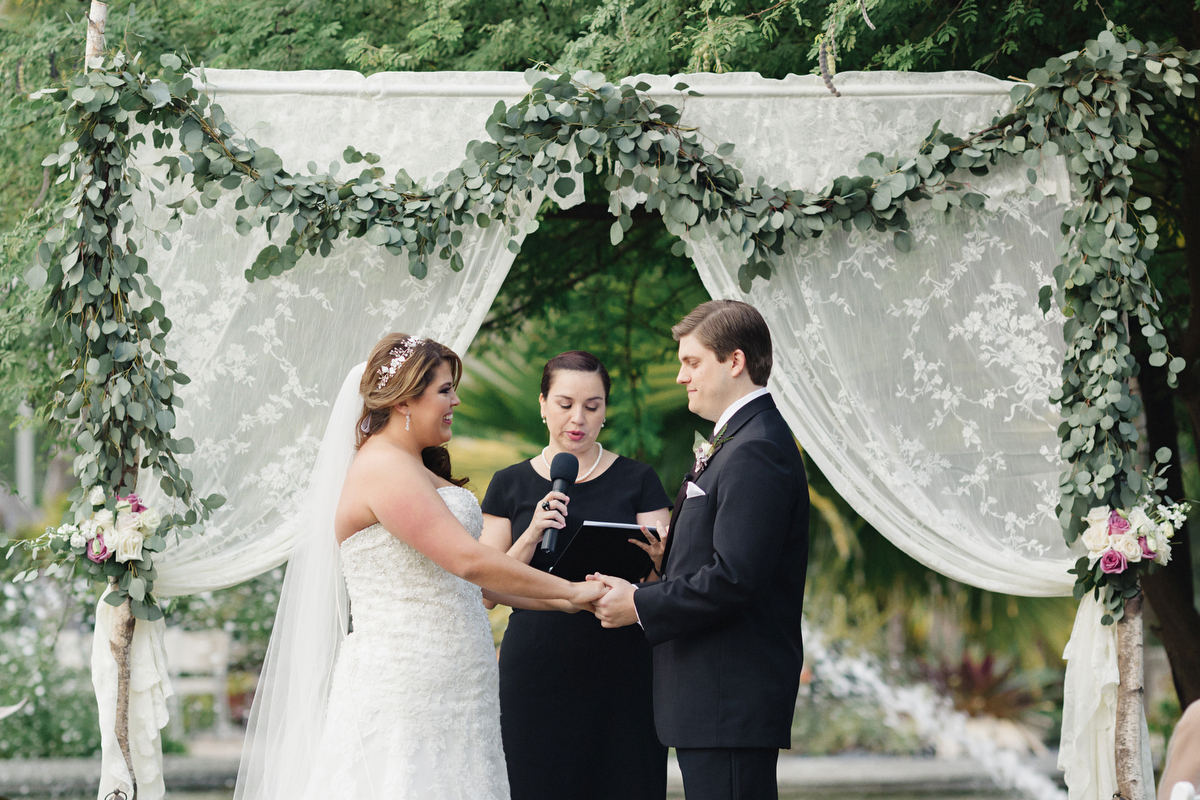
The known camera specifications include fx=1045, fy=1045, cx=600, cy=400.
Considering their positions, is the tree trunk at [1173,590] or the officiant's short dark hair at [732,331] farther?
the tree trunk at [1173,590]

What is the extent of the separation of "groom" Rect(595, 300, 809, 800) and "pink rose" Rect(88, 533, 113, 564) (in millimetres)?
1647

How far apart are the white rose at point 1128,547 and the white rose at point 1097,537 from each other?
34mm

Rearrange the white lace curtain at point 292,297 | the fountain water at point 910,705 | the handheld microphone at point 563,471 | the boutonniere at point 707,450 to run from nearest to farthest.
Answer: the boutonniere at point 707,450, the handheld microphone at point 563,471, the white lace curtain at point 292,297, the fountain water at point 910,705

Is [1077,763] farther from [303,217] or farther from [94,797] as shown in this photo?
[94,797]

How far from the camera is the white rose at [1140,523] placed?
317cm

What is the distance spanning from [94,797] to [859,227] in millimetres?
5682

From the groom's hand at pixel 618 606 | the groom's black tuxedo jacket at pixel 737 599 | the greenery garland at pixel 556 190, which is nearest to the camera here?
the groom's black tuxedo jacket at pixel 737 599

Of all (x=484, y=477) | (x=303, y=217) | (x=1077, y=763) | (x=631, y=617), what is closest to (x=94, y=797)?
(x=484, y=477)

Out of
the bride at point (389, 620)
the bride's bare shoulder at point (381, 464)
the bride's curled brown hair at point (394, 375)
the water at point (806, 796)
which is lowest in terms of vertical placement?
the water at point (806, 796)

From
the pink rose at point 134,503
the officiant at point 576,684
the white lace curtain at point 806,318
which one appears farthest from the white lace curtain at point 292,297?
the officiant at point 576,684

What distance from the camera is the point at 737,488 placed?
2.38m

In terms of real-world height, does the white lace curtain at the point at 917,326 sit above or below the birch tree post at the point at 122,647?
above

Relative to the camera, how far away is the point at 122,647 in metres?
3.24

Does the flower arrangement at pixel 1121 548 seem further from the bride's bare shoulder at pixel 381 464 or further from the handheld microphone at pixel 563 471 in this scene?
the bride's bare shoulder at pixel 381 464
